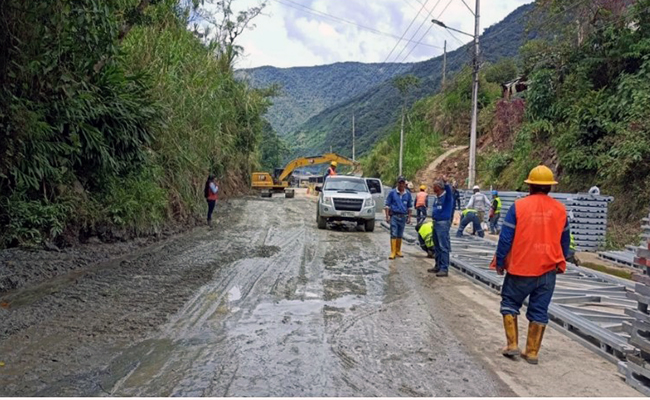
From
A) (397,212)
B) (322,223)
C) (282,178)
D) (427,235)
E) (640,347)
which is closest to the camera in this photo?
(640,347)

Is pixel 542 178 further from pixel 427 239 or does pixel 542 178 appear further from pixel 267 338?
pixel 427 239

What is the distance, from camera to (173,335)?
615 centimetres

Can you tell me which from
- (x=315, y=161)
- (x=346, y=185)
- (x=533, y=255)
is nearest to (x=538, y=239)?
(x=533, y=255)

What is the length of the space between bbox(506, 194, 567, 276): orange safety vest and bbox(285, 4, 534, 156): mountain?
3252 inches

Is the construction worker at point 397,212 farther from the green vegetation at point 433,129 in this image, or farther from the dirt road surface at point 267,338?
Result: the green vegetation at point 433,129

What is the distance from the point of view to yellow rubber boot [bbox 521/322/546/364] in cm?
552

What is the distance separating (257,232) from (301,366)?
12226 millimetres

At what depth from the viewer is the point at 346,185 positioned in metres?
19.6

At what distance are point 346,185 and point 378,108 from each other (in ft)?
316

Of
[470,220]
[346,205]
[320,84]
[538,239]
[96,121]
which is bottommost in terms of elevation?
[470,220]

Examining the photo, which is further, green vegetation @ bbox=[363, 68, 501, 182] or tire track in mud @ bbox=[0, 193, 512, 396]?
green vegetation @ bbox=[363, 68, 501, 182]

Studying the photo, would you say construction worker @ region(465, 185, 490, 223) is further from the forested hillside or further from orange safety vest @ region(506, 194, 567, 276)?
orange safety vest @ region(506, 194, 567, 276)

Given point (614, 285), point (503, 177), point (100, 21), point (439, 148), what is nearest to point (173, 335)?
point (100, 21)

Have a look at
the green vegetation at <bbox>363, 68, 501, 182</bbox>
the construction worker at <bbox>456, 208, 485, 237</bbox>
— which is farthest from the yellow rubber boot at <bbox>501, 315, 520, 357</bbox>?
the green vegetation at <bbox>363, 68, 501, 182</bbox>
